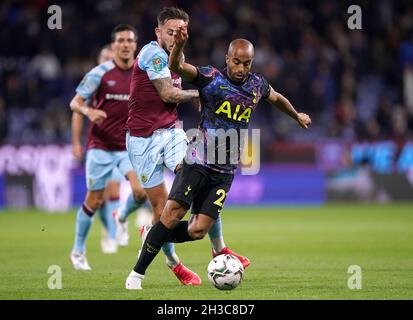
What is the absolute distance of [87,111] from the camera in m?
9.61

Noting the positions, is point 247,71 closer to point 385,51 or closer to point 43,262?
point 43,262

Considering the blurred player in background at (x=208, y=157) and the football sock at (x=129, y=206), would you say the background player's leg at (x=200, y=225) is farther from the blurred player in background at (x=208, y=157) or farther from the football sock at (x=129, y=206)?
the football sock at (x=129, y=206)

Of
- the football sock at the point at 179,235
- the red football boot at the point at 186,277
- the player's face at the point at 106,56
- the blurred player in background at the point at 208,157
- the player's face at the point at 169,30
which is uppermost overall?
the player's face at the point at 169,30

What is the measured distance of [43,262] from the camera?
33.2 feet

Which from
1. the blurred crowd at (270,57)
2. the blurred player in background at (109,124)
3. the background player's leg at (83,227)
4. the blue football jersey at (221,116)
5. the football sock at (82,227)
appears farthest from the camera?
the blurred crowd at (270,57)

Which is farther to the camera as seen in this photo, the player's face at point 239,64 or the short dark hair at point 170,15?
the short dark hair at point 170,15

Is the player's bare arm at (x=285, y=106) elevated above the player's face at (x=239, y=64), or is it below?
below

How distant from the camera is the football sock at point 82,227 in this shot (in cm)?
983

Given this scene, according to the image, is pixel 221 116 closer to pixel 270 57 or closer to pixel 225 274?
pixel 225 274

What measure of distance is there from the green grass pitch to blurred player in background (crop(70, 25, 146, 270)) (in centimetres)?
75

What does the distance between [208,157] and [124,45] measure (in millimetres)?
3117

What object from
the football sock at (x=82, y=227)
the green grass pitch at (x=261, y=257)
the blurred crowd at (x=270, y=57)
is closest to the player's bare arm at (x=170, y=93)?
the green grass pitch at (x=261, y=257)

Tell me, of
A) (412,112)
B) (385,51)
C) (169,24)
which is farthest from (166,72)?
(385,51)
